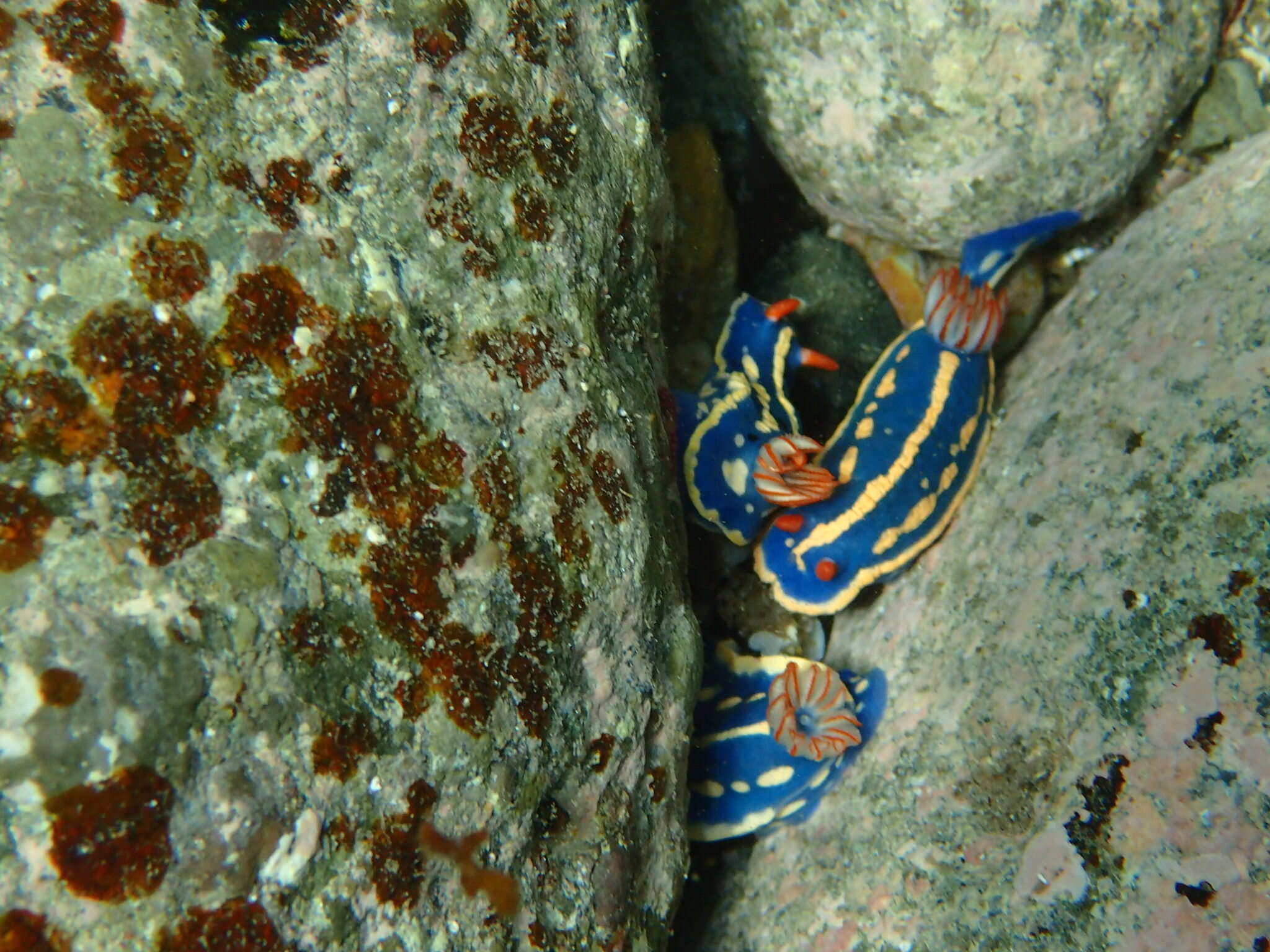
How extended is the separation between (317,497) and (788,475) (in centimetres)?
196

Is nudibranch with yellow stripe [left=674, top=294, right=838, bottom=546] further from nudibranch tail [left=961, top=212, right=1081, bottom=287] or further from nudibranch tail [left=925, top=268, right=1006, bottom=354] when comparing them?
nudibranch tail [left=961, top=212, right=1081, bottom=287]

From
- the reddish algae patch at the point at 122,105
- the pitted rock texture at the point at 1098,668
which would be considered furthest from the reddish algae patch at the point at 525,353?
the pitted rock texture at the point at 1098,668

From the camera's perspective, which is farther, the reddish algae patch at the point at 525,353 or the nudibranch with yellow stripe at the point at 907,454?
the nudibranch with yellow stripe at the point at 907,454

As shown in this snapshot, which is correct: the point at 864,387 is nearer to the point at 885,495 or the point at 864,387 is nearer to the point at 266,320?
the point at 885,495

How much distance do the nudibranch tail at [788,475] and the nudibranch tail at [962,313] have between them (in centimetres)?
100

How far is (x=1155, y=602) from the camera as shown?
231 cm

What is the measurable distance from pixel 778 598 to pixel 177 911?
99.2 inches

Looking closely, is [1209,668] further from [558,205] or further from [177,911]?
[177,911]

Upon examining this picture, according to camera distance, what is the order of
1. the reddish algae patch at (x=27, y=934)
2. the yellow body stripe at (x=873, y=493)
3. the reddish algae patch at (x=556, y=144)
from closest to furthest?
the reddish algae patch at (x=27, y=934)
the reddish algae patch at (x=556, y=144)
the yellow body stripe at (x=873, y=493)

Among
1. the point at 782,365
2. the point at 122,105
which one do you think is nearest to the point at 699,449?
the point at 782,365

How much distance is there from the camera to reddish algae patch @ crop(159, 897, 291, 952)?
151cm

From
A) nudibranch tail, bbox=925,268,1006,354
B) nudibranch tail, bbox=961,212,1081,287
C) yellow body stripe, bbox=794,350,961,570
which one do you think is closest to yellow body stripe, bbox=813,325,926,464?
nudibranch tail, bbox=925,268,1006,354

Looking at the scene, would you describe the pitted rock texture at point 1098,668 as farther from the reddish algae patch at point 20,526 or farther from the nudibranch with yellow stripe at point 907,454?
the reddish algae patch at point 20,526

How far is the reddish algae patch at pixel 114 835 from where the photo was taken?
1411mm
